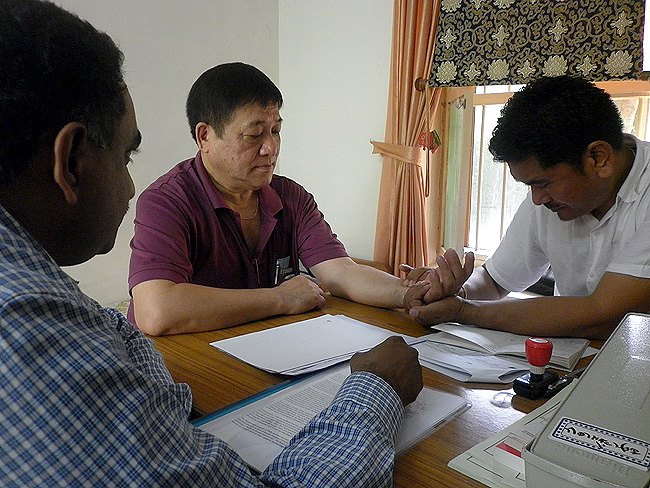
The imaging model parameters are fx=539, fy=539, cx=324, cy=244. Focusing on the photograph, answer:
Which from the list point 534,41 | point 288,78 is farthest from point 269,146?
point 288,78

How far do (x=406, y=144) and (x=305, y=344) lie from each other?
1.95m

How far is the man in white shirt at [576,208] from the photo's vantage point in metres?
1.29

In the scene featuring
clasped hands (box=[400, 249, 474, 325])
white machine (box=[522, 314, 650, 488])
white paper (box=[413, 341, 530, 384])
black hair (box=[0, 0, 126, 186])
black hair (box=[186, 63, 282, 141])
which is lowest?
white paper (box=[413, 341, 530, 384])

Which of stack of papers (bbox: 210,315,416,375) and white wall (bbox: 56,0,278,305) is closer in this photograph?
stack of papers (bbox: 210,315,416,375)

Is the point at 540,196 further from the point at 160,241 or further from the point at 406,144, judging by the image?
A: the point at 406,144

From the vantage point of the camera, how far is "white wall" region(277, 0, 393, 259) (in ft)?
10.1

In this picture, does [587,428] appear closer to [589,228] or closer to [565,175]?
[565,175]

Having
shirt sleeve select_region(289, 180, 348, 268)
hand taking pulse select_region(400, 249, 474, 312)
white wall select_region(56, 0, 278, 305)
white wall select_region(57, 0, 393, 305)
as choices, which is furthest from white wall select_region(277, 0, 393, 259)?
hand taking pulse select_region(400, 249, 474, 312)

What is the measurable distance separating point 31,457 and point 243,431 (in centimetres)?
40

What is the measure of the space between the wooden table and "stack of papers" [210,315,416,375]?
1.1 inches

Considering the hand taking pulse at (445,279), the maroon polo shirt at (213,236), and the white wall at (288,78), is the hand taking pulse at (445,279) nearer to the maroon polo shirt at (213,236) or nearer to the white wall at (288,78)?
the maroon polo shirt at (213,236)

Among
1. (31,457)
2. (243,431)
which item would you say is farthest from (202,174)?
(31,457)

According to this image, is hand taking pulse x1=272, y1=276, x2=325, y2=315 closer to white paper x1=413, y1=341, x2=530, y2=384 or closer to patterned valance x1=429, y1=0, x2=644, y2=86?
white paper x1=413, y1=341, x2=530, y2=384

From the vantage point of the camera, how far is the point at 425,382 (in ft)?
3.34
